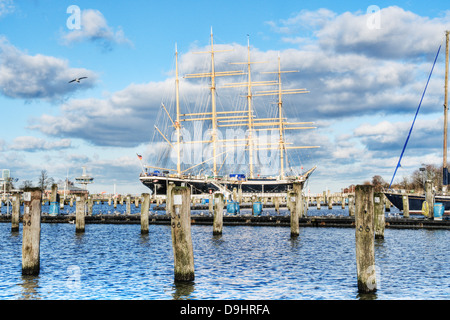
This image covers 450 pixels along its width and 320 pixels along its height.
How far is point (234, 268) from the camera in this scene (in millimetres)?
20797

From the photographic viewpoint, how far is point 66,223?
53375mm

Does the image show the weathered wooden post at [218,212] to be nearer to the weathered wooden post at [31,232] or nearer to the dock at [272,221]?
the dock at [272,221]

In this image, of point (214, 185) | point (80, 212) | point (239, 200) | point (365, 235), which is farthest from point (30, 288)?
point (214, 185)

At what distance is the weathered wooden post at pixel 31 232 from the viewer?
17688 millimetres

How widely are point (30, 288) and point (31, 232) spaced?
218 centimetres

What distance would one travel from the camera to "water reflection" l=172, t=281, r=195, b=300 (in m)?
15.1

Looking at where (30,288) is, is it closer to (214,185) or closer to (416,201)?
(416,201)

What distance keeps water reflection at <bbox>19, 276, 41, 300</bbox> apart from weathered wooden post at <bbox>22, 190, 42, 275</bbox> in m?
0.47

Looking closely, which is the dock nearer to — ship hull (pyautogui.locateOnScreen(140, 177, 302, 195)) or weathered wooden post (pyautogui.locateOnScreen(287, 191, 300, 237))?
weathered wooden post (pyautogui.locateOnScreen(287, 191, 300, 237))

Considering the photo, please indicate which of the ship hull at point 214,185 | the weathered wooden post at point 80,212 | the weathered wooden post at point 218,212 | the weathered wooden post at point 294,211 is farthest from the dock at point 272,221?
the ship hull at point 214,185
